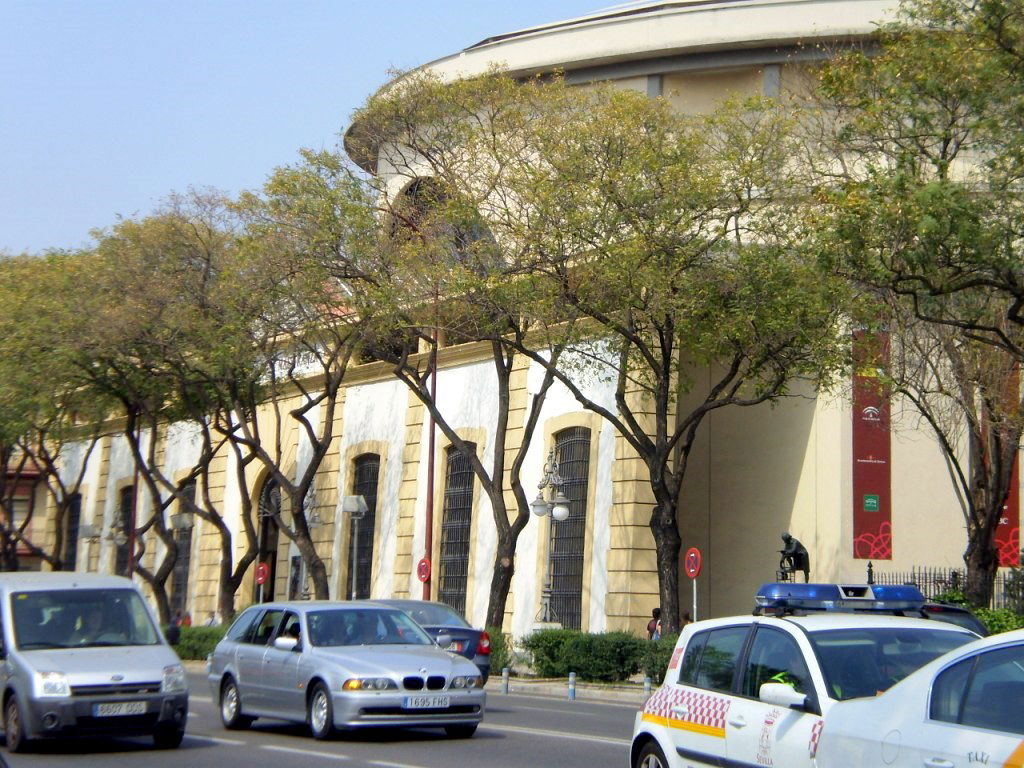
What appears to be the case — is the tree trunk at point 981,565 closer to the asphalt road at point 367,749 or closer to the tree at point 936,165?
the tree at point 936,165

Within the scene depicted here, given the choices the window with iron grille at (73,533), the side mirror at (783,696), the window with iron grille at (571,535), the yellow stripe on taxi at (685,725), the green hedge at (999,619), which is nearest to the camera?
the side mirror at (783,696)

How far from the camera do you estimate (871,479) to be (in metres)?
30.9

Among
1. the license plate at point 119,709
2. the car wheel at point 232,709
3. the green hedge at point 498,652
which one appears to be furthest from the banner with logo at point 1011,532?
the license plate at point 119,709

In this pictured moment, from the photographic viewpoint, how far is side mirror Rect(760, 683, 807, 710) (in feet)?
23.7

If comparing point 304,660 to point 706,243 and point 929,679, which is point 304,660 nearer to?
point 929,679

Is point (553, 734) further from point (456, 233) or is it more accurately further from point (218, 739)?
point (456, 233)

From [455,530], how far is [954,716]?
103 ft

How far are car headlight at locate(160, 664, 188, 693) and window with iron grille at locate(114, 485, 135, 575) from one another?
41.0 m

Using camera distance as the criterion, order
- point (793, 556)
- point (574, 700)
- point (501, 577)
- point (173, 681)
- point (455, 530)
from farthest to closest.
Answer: point (455, 530), point (501, 577), point (793, 556), point (574, 700), point (173, 681)

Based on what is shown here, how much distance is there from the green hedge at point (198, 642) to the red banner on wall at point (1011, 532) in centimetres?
1840

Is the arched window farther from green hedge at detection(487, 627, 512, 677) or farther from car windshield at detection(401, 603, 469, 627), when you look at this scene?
car windshield at detection(401, 603, 469, 627)

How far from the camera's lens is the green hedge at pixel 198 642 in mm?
35125

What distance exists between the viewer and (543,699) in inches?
931

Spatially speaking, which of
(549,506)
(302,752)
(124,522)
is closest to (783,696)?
(302,752)
